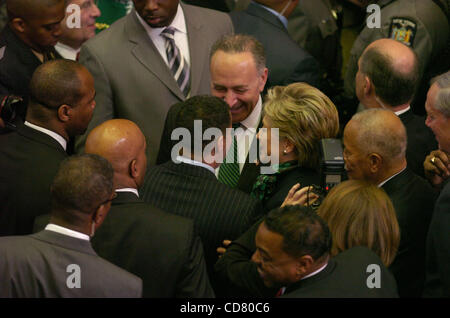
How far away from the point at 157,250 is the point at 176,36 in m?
1.63

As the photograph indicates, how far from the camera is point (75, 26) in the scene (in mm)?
4094

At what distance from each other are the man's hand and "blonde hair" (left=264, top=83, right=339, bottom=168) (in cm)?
45

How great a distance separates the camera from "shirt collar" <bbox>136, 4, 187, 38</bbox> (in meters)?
3.56

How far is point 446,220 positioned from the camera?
244 cm

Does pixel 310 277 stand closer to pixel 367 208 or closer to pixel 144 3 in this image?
pixel 367 208

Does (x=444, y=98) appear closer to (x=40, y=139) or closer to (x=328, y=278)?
(x=328, y=278)

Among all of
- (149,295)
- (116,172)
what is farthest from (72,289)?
(116,172)

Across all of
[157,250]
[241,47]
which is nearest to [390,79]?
[241,47]

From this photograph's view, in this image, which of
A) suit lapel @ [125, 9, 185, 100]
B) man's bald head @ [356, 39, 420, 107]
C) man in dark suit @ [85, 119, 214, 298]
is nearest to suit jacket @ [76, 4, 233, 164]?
suit lapel @ [125, 9, 185, 100]

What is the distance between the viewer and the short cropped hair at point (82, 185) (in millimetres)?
2139

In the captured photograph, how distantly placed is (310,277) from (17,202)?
124 centimetres

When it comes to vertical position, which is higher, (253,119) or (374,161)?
(253,119)

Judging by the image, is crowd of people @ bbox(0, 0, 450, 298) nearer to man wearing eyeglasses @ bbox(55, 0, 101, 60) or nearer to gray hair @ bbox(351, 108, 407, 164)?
gray hair @ bbox(351, 108, 407, 164)

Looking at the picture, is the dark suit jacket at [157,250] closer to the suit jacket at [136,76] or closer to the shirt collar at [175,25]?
the suit jacket at [136,76]
